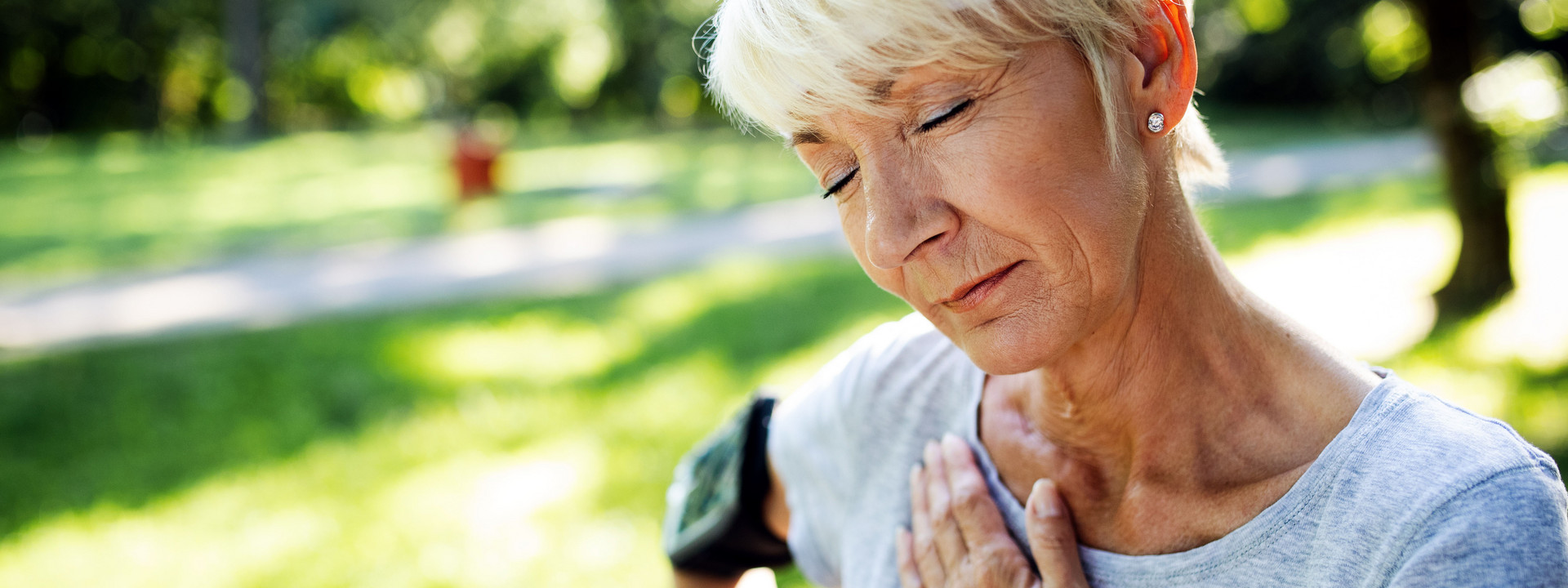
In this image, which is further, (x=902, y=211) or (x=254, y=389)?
(x=254, y=389)

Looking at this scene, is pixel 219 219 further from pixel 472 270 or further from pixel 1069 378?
pixel 1069 378

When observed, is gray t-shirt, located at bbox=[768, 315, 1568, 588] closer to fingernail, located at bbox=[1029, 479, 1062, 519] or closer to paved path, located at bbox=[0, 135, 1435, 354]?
fingernail, located at bbox=[1029, 479, 1062, 519]

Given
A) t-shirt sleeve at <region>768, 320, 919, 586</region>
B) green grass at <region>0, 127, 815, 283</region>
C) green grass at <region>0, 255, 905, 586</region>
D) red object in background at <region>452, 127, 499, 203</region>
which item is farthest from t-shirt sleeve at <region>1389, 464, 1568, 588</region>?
red object in background at <region>452, 127, 499, 203</region>

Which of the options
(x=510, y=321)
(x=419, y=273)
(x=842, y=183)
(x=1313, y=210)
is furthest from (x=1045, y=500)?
(x=1313, y=210)

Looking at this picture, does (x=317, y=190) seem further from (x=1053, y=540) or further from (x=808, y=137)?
(x=1053, y=540)

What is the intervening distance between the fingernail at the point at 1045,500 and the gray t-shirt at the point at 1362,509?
0.08 m

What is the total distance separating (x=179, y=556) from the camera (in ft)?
12.8

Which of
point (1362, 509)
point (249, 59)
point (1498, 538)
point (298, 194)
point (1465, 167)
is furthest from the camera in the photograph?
point (249, 59)

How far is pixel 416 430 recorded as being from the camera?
5.04 m

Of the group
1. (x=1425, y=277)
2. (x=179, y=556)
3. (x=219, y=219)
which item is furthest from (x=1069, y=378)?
(x=219, y=219)

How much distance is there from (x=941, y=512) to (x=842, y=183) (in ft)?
1.69

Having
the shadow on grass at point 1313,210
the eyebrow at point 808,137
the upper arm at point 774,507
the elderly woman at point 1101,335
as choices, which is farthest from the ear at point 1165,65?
the shadow on grass at point 1313,210

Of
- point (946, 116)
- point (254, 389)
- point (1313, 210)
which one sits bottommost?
point (1313, 210)

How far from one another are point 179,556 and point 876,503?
3.33m
